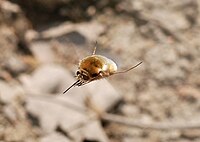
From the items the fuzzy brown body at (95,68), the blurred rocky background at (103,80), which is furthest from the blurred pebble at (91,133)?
the fuzzy brown body at (95,68)

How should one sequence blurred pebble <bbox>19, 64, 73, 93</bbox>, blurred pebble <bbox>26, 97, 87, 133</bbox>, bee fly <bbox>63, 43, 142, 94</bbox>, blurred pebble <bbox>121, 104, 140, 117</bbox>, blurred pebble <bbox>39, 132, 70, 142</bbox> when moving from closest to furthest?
bee fly <bbox>63, 43, 142, 94</bbox>
blurred pebble <bbox>39, 132, 70, 142</bbox>
blurred pebble <bbox>26, 97, 87, 133</bbox>
blurred pebble <bbox>19, 64, 73, 93</bbox>
blurred pebble <bbox>121, 104, 140, 117</bbox>

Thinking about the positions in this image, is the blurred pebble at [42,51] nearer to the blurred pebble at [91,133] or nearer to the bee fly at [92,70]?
the blurred pebble at [91,133]

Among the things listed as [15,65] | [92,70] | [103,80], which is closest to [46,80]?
[15,65]

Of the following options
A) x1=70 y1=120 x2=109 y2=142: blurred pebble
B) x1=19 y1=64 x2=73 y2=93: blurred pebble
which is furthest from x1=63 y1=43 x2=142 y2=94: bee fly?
x1=19 y1=64 x2=73 y2=93: blurred pebble

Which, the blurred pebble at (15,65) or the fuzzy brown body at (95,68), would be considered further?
the blurred pebble at (15,65)

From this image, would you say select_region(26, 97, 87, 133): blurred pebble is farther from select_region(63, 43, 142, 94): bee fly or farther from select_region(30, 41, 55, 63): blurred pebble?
select_region(63, 43, 142, 94): bee fly

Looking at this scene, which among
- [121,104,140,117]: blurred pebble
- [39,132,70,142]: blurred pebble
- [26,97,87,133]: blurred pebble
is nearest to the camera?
[39,132,70,142]: blurred pebble

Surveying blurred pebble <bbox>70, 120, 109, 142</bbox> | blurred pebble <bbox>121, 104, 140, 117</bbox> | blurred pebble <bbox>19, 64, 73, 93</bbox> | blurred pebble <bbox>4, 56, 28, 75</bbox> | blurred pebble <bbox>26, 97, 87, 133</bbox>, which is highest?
blurred pebble <bbox>4, 56, 28, 75</bbox>

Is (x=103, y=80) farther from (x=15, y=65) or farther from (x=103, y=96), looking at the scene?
(x=15, y=65)

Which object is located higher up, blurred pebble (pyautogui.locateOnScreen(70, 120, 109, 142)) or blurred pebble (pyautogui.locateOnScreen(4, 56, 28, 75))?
blurred pebble (pyautogui.locateOnScreen(4, 56, 28, 75))
